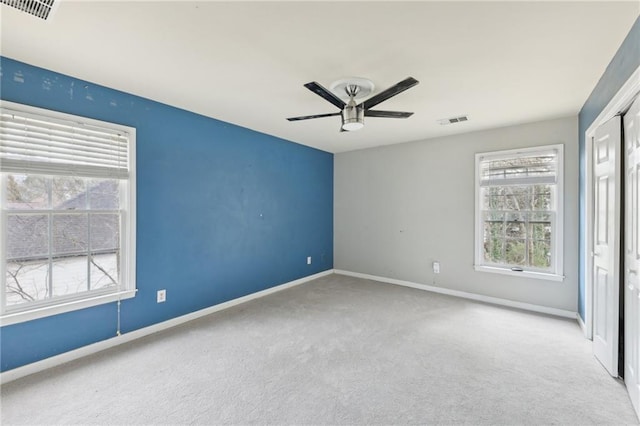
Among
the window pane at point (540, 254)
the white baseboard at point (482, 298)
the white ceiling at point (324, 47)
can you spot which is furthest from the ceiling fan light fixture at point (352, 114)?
the white baseboard at point (482, 298)

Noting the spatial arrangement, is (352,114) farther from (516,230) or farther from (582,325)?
(582,325)

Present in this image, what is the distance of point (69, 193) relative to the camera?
2.47 meters

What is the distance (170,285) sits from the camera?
10.3 ft

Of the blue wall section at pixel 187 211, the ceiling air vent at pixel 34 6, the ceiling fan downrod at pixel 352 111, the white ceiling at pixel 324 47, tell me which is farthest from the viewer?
the ceiling fan downrod at pixel 352 111

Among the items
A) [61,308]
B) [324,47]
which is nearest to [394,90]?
[324,47]

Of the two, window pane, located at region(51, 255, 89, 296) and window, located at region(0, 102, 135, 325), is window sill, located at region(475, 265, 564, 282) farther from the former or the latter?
window pane, located at region(51, 255, 89, 296)

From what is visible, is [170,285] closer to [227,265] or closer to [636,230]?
[227,265]

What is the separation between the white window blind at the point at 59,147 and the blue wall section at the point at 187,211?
0.43 ft

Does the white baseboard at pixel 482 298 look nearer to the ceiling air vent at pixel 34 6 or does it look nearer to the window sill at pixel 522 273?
the window sill at pixel 522 273

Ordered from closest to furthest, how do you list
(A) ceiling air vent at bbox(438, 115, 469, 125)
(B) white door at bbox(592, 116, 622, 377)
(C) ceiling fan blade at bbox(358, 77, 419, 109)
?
(C) ceiling fan blade at bbox(358, 77, 419, 109) < (B) white door at bbox(592, 116, 622, 377) < (A) ceiling air vent at bbox(438, 115, 469, 125)

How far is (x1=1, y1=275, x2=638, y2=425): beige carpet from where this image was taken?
1.79 metres

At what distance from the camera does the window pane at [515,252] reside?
3799mm

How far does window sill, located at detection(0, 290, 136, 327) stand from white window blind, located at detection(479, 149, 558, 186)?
180 inches

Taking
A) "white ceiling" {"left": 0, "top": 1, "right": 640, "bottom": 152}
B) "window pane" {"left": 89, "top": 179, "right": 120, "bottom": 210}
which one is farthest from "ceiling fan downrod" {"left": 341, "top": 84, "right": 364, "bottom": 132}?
"window pane" {"left": 89, "top": 179, "right": 120, "bottom": 210}
